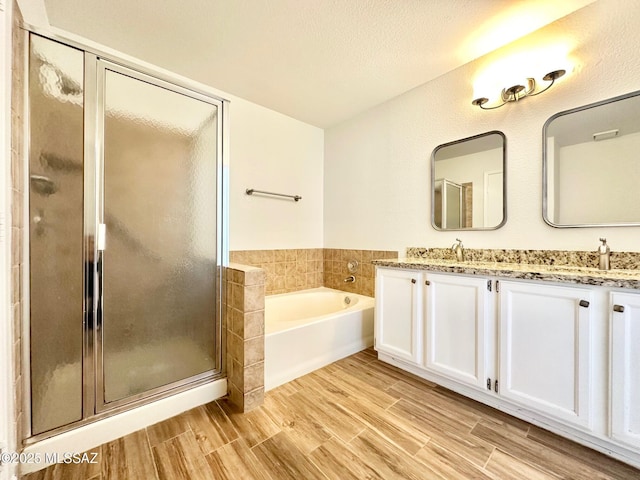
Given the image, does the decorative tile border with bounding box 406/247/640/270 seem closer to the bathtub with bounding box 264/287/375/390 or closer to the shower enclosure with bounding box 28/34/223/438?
the bathtub with bounding box 264/287/375/390

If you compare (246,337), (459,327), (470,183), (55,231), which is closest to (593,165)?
(470,183)

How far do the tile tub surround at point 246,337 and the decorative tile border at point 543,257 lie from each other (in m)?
1.59

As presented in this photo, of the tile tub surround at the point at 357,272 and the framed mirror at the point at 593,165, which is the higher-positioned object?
the framed mirror at the point at 593,165

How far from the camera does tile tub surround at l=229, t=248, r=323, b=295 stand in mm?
2781

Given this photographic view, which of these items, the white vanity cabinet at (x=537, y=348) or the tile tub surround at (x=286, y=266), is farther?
the tile tub surround at (x=286, y=266)

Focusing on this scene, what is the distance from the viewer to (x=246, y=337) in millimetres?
1574

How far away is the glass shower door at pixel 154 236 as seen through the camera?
4.43 ft

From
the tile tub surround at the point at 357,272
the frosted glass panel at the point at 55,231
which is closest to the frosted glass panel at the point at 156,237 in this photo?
the frosted glass panel at the point at 55,231

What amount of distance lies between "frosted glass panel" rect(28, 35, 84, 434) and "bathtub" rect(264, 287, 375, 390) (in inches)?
41.6

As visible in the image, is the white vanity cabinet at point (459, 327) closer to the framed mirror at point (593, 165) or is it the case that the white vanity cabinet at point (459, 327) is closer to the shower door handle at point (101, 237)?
the framed mirror at point (593, 165)

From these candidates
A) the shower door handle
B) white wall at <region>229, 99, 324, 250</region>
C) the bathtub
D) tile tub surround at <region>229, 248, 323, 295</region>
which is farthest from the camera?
tile tub surround at <region>229, 248, 323, 295</region>

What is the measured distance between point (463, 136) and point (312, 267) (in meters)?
2.11

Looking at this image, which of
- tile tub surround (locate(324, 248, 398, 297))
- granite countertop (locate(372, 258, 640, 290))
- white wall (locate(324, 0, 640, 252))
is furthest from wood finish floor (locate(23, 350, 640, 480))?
tile tub surround (locate(324, 248, 398, 297))

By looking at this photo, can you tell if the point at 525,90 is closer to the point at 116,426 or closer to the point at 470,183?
the point at 470,183
